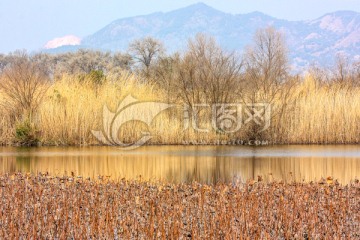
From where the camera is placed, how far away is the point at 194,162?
18.5 meters

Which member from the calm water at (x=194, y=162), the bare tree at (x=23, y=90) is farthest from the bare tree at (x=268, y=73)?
the bare tree at (x=23, y=90)

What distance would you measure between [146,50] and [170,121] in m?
28.6

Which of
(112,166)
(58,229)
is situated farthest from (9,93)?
(58,229)

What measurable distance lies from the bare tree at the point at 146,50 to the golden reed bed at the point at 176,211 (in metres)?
39.8

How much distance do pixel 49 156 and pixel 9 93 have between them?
20.5ft

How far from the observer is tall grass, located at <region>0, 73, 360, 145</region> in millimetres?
24250

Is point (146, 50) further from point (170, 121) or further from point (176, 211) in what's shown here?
point (176, 211)

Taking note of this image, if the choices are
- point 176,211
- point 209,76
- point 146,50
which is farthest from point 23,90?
point 146,50

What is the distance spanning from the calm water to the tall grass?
1392mm

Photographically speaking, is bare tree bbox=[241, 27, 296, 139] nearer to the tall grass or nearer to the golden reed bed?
the tall grass

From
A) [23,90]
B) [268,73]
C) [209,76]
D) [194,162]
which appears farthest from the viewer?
[209,76]

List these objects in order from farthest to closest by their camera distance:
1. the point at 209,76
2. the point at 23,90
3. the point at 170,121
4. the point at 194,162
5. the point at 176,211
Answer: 1. the point at 209,76
2. the point at 23,90
3. the point at 170,121
4. the point at 194,162
5. the point at 176,211

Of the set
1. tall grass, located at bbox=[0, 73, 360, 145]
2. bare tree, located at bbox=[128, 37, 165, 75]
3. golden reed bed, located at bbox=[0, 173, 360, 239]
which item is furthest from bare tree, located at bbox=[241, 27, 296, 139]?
bare tree, located at bbox=[128, 37, 165, 75]

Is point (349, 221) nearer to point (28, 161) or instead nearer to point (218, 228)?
point (218, 228)
